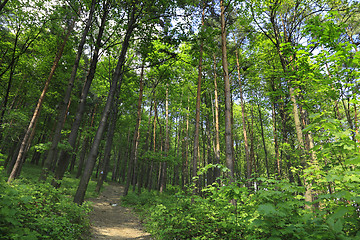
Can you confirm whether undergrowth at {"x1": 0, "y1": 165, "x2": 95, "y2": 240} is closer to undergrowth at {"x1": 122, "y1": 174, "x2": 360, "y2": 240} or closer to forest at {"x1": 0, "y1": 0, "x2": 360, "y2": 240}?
forest at {"x1": 0, "y1": 0, "x2": 360, "y2": 240}

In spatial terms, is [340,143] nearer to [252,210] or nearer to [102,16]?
[252,210]

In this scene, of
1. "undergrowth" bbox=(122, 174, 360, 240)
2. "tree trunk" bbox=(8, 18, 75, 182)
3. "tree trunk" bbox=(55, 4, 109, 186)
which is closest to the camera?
"undergrowth" bbox=(122, 174, 360, 240)

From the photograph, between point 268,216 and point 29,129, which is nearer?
point 268,216

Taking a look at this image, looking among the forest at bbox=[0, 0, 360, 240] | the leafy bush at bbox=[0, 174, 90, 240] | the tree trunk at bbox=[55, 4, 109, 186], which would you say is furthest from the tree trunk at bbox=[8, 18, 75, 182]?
the leafy bush at bbox=[0, 174, 90, 240]

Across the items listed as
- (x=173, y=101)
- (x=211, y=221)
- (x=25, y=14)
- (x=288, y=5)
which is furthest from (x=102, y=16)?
(x=173, y=101)

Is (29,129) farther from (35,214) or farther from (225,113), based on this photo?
(225,113)

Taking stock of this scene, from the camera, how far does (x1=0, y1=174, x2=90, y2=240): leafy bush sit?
3262 mm

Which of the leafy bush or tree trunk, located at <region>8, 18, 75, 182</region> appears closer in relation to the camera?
the leafy bush

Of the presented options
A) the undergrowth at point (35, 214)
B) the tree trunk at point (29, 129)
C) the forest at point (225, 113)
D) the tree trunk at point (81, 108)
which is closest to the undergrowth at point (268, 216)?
the forest at point (225, 113)

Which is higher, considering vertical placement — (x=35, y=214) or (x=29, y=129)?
(x=29, y=129)

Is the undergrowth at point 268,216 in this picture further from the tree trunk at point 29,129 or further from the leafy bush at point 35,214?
the tree trunk at point 29,129

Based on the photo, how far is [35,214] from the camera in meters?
4.58

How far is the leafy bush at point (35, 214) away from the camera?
326 centimetres

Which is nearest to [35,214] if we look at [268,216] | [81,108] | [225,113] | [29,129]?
[81,108]
